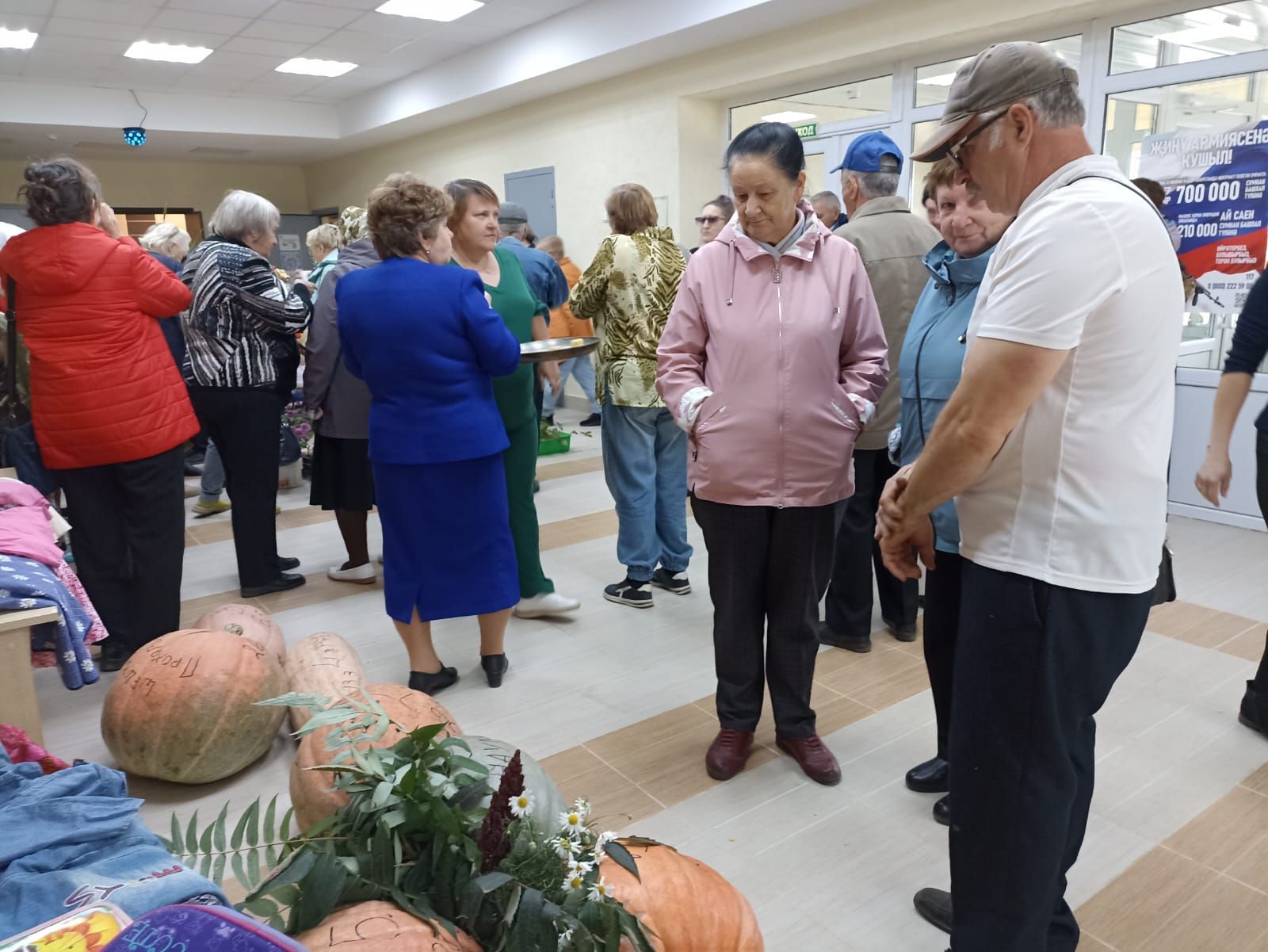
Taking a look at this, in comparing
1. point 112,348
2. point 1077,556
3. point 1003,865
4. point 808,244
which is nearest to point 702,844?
point 1003,865

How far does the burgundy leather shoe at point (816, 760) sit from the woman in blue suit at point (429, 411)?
100 centimetres

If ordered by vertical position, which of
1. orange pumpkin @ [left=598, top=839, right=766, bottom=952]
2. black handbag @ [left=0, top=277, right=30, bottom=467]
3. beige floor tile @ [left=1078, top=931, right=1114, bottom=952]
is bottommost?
beige floor tile @ [left=1078, top=931, right=1114, bottom=952]

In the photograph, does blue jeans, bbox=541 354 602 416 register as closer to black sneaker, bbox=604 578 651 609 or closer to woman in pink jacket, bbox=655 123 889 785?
black sneaker, bbox=604 578 651 609

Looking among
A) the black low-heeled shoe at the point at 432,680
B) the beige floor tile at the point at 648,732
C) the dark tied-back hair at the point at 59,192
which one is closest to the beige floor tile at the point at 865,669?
the beige floor tile at the point at 648,732

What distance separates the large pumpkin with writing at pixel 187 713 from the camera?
90.2 inches

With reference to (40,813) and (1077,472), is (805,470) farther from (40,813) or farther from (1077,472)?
(40,813)

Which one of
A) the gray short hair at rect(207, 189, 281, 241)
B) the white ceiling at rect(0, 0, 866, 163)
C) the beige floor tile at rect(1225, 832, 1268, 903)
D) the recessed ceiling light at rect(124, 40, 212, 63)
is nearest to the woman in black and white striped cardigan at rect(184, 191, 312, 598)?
the gray short hair at rect(207, 189, 281, 241)

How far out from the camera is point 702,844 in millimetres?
2094

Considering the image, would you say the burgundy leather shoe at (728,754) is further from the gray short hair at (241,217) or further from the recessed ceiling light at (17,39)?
the recessed ceiling light at (17,39)

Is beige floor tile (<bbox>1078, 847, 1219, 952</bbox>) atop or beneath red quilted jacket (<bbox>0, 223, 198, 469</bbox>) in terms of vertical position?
beneath

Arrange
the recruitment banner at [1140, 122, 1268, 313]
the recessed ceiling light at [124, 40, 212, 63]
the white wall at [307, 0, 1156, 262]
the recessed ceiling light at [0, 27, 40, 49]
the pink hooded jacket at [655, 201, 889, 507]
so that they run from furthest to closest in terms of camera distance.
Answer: the recessed ceiling light at [124, 40, 212, 63], the recessed ceiling light at [0, 27, 40, 49], the white wall at [307, 0, 1156, 262], the recruitment banner at [1140, 122, 1268, 313], the pink hooded jacket at [655, 201, 889, 507]

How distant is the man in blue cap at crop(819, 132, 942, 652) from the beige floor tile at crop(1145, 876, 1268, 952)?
4.49ft

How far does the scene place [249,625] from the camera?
290 cm

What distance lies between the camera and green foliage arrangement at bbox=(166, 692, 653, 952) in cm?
116
